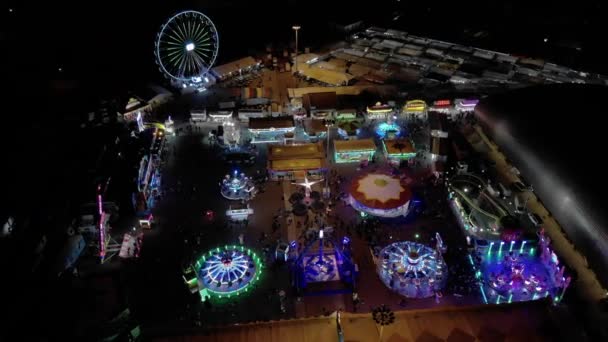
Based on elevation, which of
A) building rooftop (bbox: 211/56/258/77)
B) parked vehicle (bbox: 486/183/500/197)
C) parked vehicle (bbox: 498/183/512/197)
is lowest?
parked vehicle (bbox: 498/183/512/197)

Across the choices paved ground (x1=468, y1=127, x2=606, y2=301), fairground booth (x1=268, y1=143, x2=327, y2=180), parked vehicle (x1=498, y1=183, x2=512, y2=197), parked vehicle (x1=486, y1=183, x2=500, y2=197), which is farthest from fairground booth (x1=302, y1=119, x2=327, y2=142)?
parked vehicle (x1=498, y1=183, x2=512, y2=197)

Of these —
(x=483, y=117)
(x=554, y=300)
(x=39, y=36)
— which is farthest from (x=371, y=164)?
(x=39, y=36)

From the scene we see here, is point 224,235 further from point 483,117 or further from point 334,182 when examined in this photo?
point 483,117

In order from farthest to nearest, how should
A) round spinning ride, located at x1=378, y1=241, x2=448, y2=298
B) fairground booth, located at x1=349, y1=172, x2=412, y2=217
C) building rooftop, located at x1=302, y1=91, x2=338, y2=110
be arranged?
building rooftop, located at x1=302, y1=91, x2=338, y2=110 → fairground booth, located at x1=349, y1=172, x2=412, y2=217 → round spinning ride, located at x1=378, y1=241, x2=448, y2=298

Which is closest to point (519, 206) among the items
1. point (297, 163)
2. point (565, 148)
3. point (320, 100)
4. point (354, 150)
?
point (565, 148)

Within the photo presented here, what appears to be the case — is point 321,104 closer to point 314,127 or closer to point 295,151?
point 314,127

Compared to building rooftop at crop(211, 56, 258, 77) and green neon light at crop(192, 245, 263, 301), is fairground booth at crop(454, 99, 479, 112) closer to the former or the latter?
building rooftop at crop(211, 56, 258, 77)
